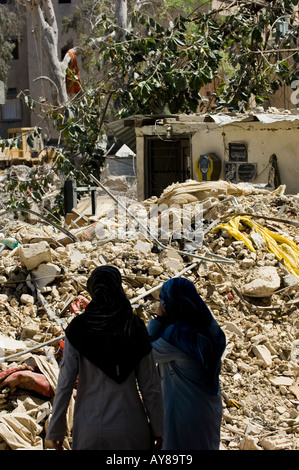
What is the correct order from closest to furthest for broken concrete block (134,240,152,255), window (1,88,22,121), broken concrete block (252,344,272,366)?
broken concrete block (252,344,272,366), broken concrete block (134,240,152,255), window (1,88,22,121)

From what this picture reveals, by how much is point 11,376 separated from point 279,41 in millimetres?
12244

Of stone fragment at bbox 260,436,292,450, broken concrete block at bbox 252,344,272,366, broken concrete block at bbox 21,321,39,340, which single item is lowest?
stone fragment at bbox 260,436,292,450

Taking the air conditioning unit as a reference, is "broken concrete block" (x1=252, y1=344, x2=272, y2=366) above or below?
below

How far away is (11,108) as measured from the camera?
3581 cm

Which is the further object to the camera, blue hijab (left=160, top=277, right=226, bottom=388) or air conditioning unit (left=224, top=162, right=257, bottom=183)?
air conditioning unit (left=224, top=162, right=257, bottom=183)

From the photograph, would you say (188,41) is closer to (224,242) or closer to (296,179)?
(296,179)

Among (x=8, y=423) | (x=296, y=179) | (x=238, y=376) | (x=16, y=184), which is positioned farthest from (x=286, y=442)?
(x=16, y=184)

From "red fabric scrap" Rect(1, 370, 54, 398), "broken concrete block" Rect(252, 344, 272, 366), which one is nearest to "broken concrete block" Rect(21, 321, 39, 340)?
"red fabric scrap" Rect(1, 370, 54, 398)

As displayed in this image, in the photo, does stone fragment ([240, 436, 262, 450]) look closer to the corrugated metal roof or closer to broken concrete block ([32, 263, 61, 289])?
broken concrete block ([32, 263, 61, 289])

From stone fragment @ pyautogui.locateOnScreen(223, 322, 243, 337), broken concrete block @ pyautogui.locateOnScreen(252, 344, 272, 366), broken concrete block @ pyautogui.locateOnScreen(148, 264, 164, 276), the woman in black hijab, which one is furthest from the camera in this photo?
broken concrete block @ pyautogui.locateOnScreen(148, 264, 164, 276)

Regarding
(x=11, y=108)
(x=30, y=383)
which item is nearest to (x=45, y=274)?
(x=30, y=383)

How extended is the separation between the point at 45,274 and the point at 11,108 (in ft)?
103

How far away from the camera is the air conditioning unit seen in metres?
11.4

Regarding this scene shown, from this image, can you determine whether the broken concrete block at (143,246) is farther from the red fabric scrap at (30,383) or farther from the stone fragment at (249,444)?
the stone fragment at (249,444)
